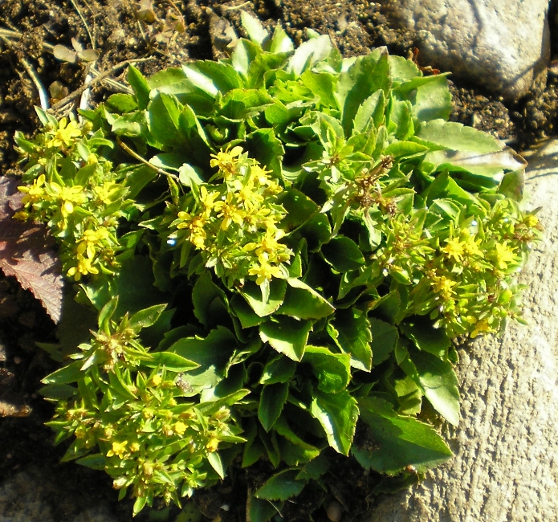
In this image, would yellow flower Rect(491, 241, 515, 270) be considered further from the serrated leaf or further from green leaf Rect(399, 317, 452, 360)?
the serrated leaf

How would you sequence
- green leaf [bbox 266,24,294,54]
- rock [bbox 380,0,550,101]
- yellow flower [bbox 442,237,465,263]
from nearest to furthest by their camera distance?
yellow flower [bbox 442,237,465,263] < green leaf [bbox 266,24,294,54] < rock [bbox 380,0,550,101]

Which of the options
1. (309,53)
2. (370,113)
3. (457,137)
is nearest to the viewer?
(370,113)

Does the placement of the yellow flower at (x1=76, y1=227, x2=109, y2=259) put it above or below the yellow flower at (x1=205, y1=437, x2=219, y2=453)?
above

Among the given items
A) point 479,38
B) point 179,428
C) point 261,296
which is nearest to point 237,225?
point 261,296

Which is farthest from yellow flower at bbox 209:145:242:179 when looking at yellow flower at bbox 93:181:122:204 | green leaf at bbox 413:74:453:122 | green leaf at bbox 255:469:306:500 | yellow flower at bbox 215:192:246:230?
green leaf at bbox 255:469:306:500

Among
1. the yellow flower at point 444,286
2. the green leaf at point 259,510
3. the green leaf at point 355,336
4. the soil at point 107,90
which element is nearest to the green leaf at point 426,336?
the green leaf at point 355,336

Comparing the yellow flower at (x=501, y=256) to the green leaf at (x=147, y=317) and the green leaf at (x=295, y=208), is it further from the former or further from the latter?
the green leaf at (x=147, y=317)

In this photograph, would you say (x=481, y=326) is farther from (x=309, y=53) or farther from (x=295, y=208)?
(x=309, y=53)
